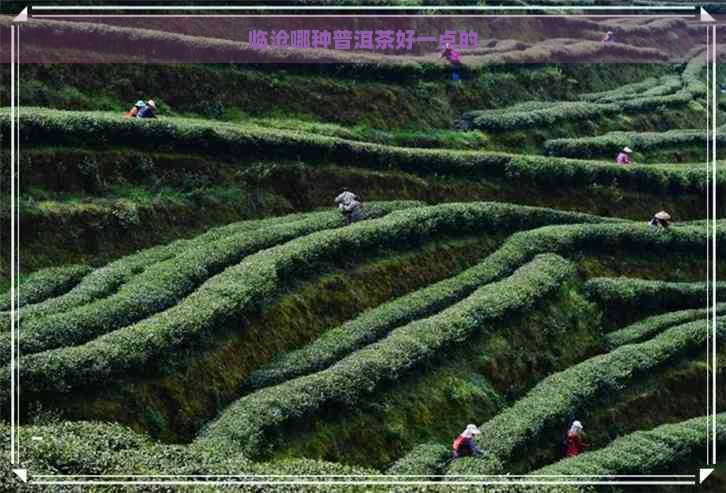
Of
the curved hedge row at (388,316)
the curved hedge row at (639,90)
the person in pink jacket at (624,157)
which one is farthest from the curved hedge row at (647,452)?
the curved hedge row at (639,90)

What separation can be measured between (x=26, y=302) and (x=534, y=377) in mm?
12092

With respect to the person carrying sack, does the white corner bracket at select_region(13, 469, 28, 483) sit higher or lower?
lower

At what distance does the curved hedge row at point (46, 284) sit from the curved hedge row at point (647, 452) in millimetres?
11195

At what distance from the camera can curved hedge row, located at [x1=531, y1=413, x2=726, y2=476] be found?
22.1 metres

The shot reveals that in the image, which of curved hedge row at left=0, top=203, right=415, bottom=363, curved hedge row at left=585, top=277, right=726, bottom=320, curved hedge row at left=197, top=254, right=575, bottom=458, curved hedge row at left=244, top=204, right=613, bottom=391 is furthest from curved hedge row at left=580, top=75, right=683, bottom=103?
curved hedge row at left=0, top=203, right=415, bottom=363

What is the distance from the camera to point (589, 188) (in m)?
36.0

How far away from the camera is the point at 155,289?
74.2 feet

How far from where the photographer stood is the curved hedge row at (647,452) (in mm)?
22125

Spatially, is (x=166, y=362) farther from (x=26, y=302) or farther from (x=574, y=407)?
(x=574, y=407)

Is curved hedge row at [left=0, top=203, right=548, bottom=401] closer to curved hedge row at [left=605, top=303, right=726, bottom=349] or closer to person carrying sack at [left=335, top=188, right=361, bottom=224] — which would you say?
person carrying sack at [left=335, top=188, right=361, bottom=224]

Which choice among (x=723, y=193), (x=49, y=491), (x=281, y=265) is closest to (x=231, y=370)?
(x=281, y=265)

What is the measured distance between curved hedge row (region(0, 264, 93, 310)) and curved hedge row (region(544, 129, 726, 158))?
22.0 m

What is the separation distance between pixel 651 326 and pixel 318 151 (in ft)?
36.1

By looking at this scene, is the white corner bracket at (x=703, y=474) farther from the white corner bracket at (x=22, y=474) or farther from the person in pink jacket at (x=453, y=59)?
the person in pink jacket at (x=453, y=59)
